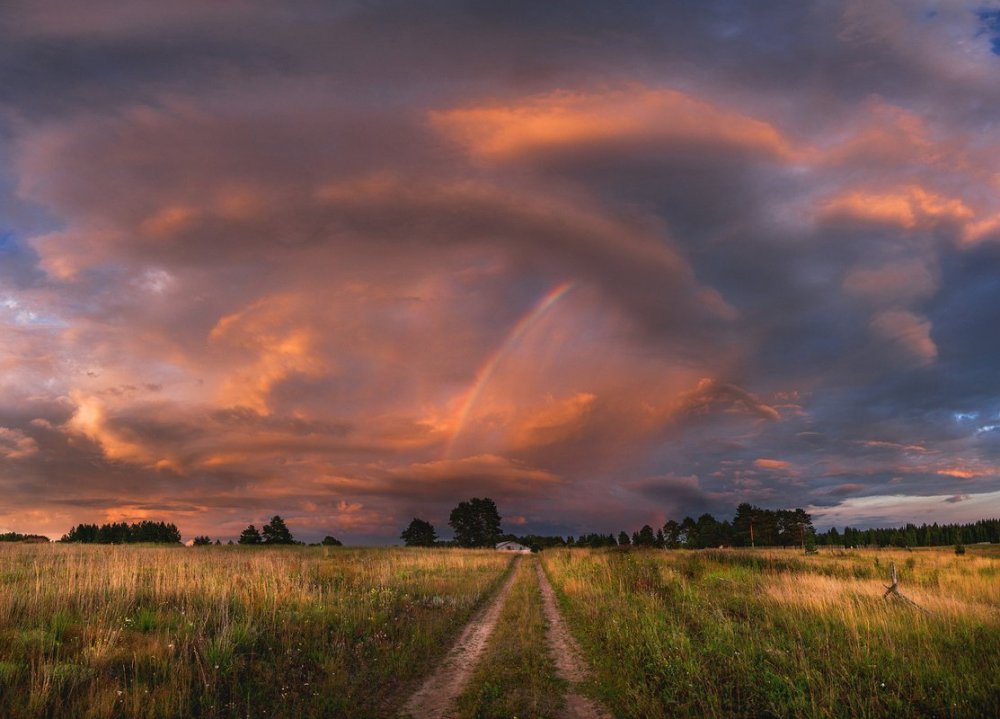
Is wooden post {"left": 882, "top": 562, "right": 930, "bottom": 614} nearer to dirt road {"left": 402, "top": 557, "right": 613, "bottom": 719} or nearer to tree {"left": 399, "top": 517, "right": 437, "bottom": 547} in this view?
dirt road {"left": 402, "top": 557, "right": 613, "bottom": 719}

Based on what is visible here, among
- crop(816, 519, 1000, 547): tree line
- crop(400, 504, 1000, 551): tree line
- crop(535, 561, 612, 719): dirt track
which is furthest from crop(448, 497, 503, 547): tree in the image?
crop(535, 561, 612, 719): dirt track

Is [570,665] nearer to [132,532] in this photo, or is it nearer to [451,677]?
[451,677]

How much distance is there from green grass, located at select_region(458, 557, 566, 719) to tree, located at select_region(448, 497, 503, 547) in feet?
446

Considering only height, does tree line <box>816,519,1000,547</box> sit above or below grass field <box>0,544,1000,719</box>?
below

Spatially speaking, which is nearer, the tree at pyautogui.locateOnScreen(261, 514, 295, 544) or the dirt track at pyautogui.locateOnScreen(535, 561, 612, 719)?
the dirt track at pyautogui.locateOnScreen(535, 561, 612, 719)

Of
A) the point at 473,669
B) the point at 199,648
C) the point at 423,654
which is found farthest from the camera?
the point at 423,654

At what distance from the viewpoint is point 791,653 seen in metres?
11.2

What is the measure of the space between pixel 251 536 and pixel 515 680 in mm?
115230

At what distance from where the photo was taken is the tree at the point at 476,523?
147 metres

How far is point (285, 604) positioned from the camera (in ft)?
46.8

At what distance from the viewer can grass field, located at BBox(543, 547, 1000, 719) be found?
340 inches

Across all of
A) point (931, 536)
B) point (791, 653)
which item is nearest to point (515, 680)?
point (791, 653)

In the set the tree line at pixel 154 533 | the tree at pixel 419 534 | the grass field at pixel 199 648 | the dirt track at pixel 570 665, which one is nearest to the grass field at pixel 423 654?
the grass field at pixel 199 648

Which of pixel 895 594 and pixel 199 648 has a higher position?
pixel 199 648
